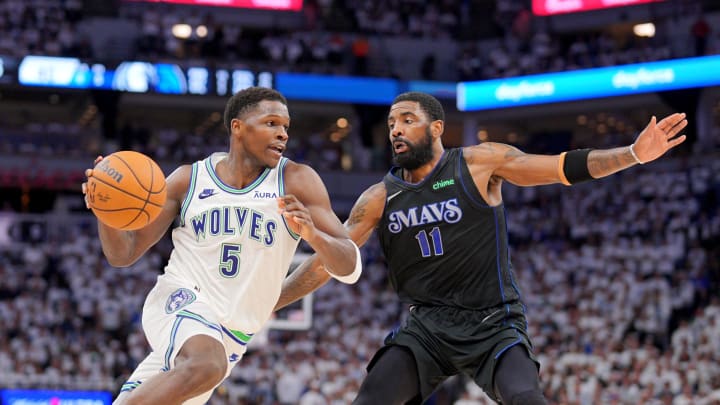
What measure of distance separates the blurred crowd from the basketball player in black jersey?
1158 cm

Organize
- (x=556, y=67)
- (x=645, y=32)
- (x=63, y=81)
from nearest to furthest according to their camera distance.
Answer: (x=63, y=81) < (x=556, y=67) < (x=645, y=32)

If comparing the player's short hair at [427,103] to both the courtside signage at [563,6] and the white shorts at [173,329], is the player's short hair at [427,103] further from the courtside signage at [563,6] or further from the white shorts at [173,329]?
the courtside signage at [563,6]

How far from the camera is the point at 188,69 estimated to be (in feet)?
96.5

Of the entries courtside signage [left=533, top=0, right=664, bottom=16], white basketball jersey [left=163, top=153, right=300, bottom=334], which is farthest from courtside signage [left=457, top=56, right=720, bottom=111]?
white basketball jersey [left=163, top=153, right=300, bottom=334]

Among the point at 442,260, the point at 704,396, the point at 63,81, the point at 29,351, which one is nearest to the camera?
the point at 442,260

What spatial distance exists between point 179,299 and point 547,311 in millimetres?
17218

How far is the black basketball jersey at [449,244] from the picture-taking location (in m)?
7.12

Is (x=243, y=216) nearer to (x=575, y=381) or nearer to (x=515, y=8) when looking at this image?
(x=575, y=381)

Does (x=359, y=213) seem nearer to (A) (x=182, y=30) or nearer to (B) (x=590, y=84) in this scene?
(B) (x=590, y=84)

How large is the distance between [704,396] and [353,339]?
7605 millimetres

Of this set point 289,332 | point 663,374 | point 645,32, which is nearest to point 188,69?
point 289,332

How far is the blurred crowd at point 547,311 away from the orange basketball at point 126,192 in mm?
13320

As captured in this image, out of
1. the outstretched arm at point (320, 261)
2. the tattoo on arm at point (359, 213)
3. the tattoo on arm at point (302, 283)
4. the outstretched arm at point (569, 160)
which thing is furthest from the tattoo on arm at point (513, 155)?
the tattoo on arm at point (302, 283)

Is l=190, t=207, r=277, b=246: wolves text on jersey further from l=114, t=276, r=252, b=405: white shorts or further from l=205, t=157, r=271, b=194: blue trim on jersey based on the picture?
l=114, t=276, r=252, b=405: white shorts
